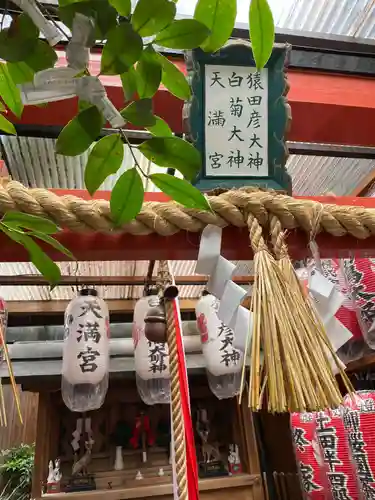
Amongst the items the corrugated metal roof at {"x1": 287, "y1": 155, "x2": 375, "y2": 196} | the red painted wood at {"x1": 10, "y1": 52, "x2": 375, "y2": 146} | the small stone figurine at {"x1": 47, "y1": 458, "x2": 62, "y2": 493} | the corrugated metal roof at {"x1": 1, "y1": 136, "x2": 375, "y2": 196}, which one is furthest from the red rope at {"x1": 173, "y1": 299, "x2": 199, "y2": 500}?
the small stone figurine at {"x1": 47, "y1": 458, "x2": 62, "y2": 493}

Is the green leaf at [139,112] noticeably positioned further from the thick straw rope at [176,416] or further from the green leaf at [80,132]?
the thick straw rope at [176,416]

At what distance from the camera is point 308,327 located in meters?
0.49

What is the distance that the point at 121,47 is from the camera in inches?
12.4

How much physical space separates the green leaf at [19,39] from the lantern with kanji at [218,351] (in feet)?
4.45

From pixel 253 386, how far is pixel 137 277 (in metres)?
2.27

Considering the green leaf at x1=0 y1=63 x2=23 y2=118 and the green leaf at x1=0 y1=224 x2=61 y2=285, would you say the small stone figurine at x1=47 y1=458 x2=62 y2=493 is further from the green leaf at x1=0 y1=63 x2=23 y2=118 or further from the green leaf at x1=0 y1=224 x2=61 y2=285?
the green leaf at x1=0 y1=63 x2=23 y2=118

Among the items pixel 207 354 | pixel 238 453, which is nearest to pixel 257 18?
pixel 207 354

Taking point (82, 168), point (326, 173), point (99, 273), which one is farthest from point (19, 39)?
point (99, 273)

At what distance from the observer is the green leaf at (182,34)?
0.34 meters

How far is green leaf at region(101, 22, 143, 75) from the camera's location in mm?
312

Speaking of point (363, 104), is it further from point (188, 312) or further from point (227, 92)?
point (188, 312)

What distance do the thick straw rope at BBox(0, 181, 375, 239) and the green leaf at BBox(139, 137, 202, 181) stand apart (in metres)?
0.22

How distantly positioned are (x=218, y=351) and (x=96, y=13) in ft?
4.72

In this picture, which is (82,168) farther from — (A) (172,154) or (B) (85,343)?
(A) (172,154)
